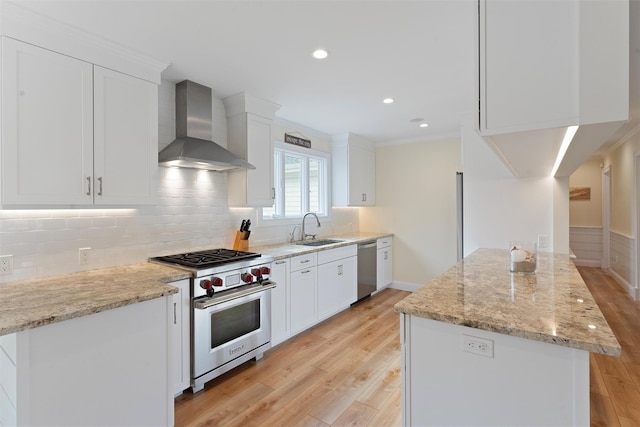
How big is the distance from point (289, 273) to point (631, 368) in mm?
3016

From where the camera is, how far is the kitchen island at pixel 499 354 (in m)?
1.10

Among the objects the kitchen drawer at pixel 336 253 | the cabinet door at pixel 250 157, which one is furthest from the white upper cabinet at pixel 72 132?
the kitchen drawer at pixel 336 253

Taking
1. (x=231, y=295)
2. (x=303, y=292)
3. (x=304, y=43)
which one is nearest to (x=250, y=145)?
(x=304, y=43)

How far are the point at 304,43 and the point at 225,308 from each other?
1987mm

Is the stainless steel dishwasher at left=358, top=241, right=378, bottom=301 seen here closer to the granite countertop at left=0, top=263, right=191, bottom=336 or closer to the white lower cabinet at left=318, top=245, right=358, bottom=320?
the white lower cabinet at left=318, top=245, right=358, bottom=320

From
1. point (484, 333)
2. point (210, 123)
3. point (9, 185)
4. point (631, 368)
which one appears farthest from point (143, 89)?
point (631, 368)

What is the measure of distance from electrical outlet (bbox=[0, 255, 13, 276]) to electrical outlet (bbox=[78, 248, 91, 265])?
1.16 ft

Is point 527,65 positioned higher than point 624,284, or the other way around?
point 527,65

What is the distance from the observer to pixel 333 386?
244 centimetres

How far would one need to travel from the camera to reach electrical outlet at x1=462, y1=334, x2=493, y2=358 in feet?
4.04

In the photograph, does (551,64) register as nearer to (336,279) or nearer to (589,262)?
(336,279)

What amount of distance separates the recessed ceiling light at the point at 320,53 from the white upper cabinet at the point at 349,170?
2413 mm

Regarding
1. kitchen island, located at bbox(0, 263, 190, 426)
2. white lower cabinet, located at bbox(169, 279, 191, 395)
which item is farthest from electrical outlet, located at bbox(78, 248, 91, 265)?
white lower cabinet, located at bbox(169, 279, 191, 395)

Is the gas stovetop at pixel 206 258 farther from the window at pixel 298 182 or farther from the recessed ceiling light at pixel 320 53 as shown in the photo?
the recessed ceiling light at pixel 320 53
